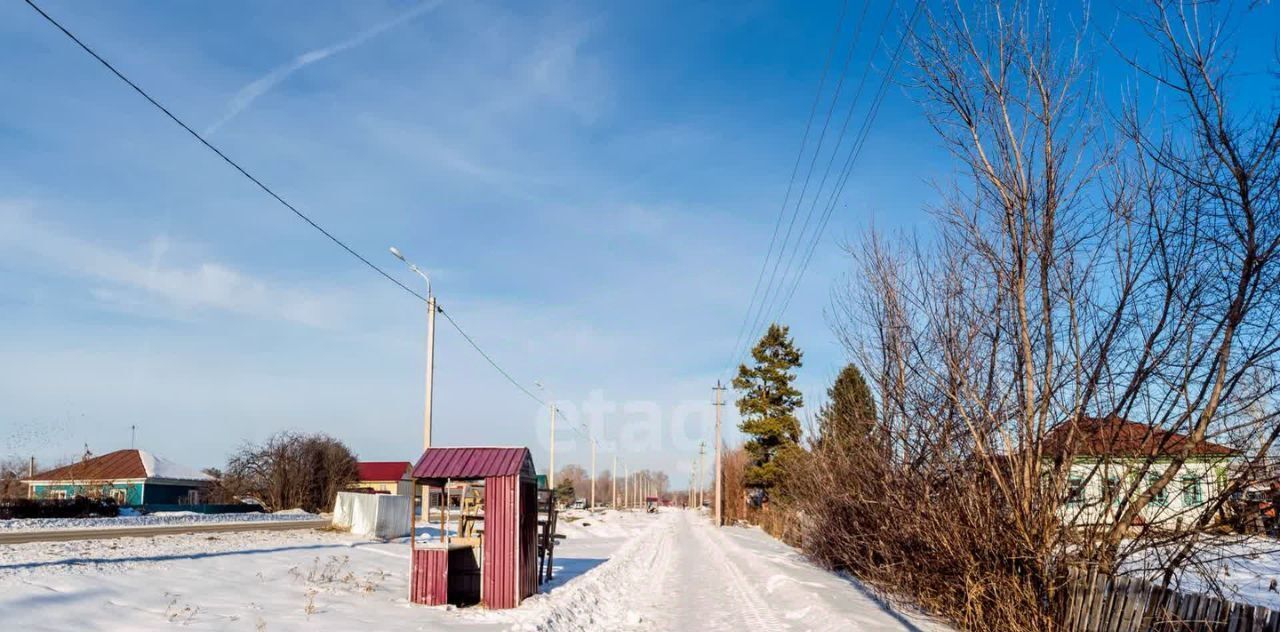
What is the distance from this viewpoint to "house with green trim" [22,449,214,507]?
56.0m

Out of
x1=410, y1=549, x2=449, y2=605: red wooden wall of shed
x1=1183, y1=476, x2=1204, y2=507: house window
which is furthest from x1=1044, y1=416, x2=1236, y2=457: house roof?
x1=410, y1=549, x2=449, y2=605: red wooden wall of shed

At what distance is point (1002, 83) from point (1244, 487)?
4894 millimetres

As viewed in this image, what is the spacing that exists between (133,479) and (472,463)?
53697mm

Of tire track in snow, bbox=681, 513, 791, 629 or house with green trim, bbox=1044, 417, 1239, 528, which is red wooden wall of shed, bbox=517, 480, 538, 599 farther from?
house with green trim, bbox=1044, 417, 1239, 528

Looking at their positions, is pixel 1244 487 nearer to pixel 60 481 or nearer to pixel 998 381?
pixel 998 381

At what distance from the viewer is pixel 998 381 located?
956 centimetres

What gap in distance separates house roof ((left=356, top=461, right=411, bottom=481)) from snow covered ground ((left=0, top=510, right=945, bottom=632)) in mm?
65862

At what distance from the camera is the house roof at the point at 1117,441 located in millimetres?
7388

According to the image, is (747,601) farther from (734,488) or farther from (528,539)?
(734,488)

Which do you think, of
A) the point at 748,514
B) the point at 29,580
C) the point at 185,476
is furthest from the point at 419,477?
the point at 185,476

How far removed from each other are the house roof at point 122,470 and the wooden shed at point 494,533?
52813 millimetres

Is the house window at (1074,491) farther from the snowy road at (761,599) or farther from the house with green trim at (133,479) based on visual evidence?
the house with green trim at (133,479)

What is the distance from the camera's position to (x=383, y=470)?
280 feet

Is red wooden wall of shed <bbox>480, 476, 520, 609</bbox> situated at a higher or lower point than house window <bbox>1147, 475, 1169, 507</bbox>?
lower
